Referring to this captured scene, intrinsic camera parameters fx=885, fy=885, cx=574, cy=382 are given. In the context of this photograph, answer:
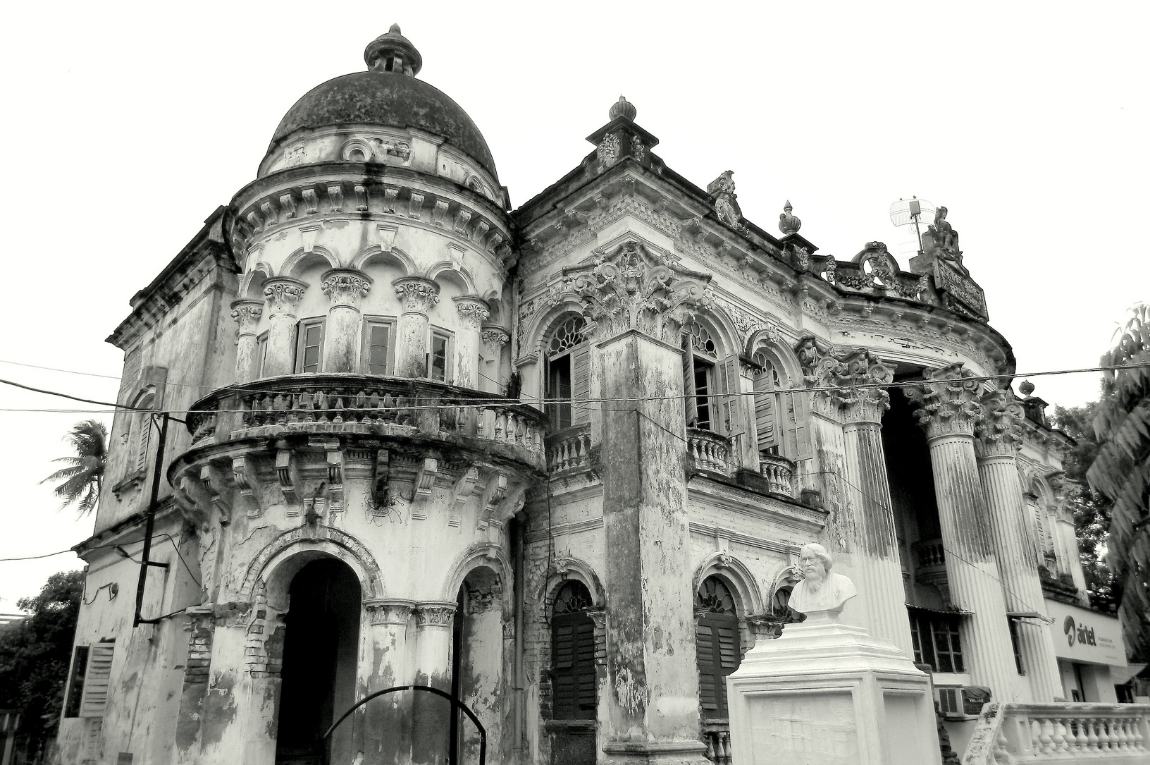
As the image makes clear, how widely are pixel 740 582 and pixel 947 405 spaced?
8293 mm

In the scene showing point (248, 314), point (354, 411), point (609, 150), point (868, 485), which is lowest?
point (354, 411)

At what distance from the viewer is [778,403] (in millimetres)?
18781

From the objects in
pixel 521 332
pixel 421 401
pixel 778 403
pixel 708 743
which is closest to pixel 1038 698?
pixel 778 403

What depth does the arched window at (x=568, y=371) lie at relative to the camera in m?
16.1

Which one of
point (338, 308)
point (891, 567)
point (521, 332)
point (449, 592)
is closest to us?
point (449, 592)

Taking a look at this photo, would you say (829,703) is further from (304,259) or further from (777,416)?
(304,259)

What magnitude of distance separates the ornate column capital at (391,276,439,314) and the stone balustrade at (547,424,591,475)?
3.23m

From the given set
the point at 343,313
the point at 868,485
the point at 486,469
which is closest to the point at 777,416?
the point at 868,485

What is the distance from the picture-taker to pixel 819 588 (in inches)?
333

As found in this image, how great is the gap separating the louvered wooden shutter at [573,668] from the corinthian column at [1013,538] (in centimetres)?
1126

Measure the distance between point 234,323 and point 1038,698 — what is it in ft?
62.4

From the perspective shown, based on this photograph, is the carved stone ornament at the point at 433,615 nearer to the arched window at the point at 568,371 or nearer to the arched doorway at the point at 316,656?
the arched doorway at the point at 316,656

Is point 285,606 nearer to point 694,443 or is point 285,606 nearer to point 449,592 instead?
point 449,592

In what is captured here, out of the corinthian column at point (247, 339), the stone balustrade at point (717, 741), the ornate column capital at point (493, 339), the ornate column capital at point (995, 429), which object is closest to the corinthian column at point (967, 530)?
the ornate column capital at point (995, 429)
